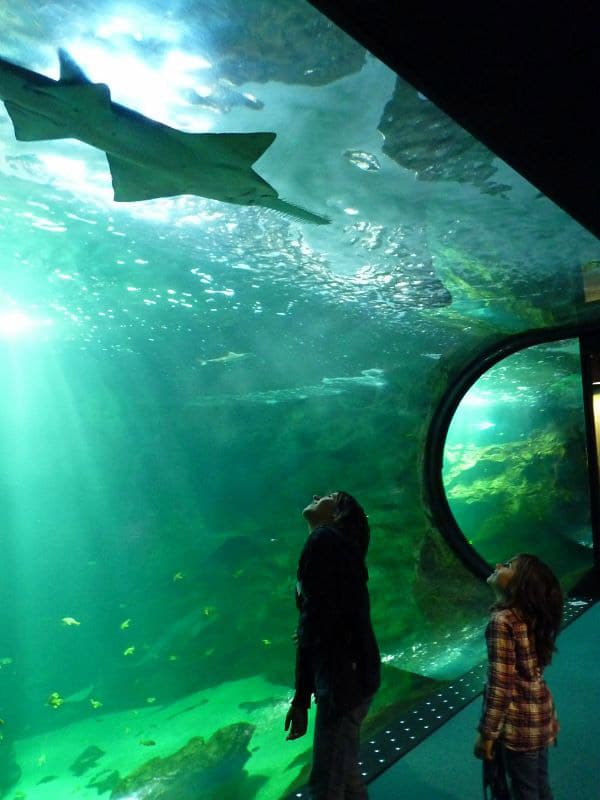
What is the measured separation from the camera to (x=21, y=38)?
296 cm

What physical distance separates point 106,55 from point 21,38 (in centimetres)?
48

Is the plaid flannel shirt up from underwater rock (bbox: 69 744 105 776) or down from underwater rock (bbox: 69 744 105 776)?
up

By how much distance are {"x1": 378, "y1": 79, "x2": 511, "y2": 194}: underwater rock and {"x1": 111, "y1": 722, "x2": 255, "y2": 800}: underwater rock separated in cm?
857

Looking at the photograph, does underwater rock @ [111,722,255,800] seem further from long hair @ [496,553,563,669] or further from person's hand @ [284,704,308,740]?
long hair @ [496,553,563,669]

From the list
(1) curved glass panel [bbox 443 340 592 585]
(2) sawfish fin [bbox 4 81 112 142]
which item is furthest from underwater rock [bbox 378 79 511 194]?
(1) curved glass panel [bbox 443 340 592 585]

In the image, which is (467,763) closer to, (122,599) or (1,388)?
(122,599)

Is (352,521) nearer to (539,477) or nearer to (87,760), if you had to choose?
(539,477)

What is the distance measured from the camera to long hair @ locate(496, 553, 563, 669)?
278 cm

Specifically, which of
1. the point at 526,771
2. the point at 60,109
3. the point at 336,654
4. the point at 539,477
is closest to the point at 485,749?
the point at 526,771

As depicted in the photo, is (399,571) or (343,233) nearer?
(343,233)

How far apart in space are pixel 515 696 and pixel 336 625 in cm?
102

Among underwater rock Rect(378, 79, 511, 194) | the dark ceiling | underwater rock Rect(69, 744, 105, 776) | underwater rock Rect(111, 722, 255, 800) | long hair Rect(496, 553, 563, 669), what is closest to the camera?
the dark ceiling

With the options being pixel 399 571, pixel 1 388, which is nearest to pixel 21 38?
pixel 399 571

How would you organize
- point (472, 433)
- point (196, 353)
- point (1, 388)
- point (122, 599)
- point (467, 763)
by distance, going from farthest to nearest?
point (472, 433) → point (1, 388) → point (122, 599) → point (196, 353) → point (467, 763)
